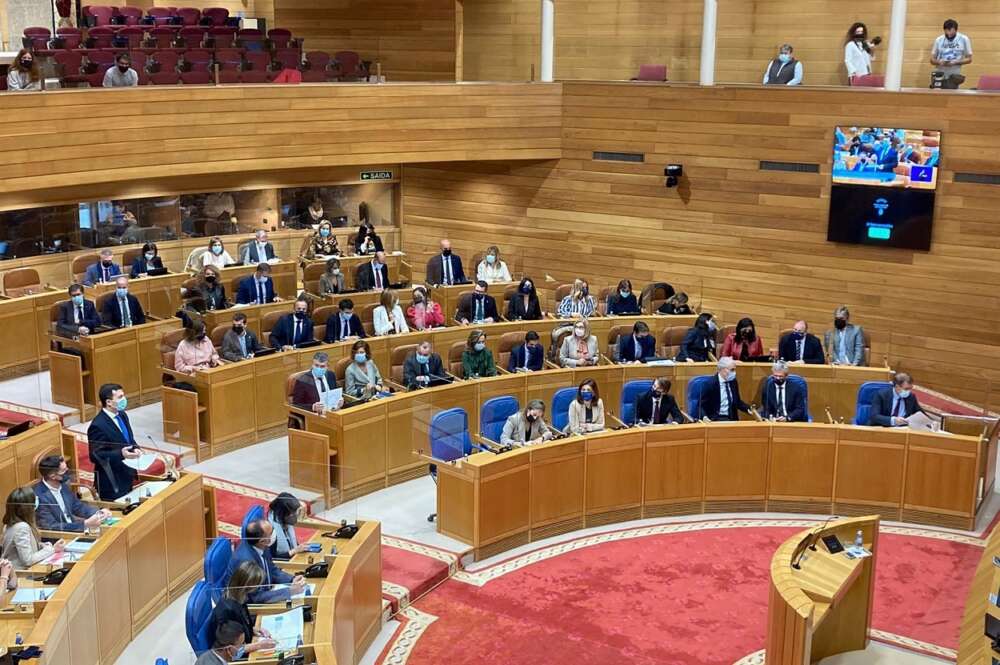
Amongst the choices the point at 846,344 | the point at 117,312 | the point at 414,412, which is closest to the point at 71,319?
the point at 117,312

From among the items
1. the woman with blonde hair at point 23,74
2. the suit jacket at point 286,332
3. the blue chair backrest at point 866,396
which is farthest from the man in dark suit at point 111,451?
the blue chair backrest at point 866,396

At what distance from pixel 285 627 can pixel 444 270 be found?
31.0ft

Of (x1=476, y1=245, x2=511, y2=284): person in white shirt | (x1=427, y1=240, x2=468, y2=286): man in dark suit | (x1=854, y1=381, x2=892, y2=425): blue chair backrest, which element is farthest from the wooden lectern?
(x1=476, y1=245, x2=511, y2=284): person in white shirt

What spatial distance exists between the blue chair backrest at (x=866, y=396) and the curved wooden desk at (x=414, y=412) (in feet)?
1.94

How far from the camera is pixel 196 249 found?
16.3 metres

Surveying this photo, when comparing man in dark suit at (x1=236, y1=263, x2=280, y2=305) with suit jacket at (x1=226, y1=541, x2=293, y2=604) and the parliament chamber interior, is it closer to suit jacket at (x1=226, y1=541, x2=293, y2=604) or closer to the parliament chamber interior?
the parliament chamber interior

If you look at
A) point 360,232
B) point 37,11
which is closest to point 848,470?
point 360,232

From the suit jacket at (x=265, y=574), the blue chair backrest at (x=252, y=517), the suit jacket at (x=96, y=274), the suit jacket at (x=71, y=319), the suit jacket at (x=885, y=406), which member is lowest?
the suit jacket at (x=265, y=574)

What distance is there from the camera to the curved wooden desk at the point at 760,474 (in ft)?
35.3

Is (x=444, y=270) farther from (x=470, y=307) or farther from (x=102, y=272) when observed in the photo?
(x=102, y=272)

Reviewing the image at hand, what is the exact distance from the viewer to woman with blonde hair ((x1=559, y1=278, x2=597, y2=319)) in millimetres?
14727

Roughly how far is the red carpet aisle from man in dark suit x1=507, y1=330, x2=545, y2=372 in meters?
2.56

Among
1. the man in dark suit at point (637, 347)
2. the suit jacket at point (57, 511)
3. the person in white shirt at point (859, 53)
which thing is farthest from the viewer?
the person in white shirt at point (859, 53)

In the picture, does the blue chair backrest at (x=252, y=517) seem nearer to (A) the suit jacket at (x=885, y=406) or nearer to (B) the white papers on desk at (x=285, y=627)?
(B) the white papers on desk at (x=285, y=627)
